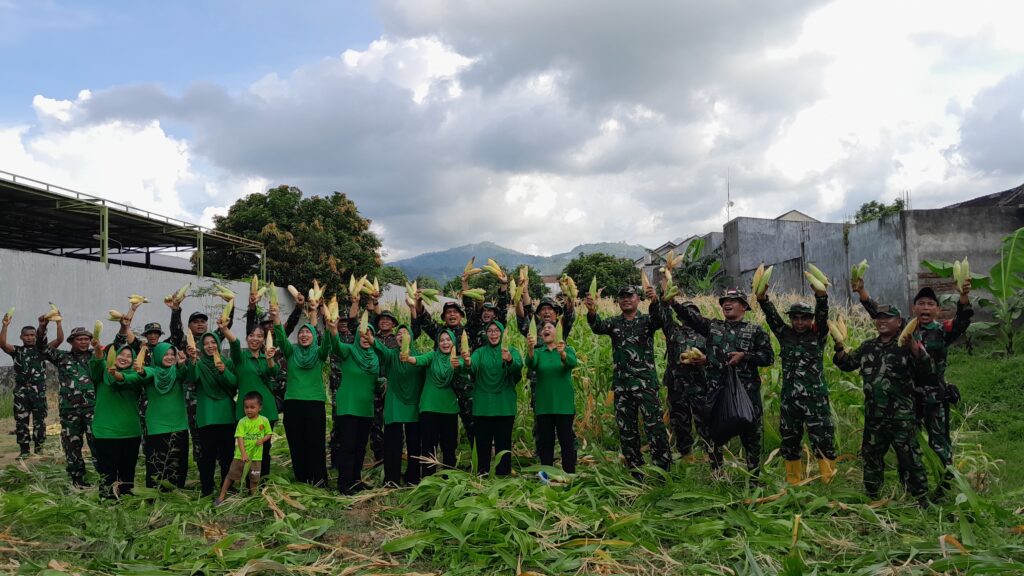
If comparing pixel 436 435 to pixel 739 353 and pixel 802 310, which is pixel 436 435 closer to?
pixel 739 353

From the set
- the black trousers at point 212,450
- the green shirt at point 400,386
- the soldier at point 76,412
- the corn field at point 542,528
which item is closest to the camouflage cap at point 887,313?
the corn field at point 542,528

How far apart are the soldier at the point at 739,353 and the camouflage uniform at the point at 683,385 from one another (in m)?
0.24

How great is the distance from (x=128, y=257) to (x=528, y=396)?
27.2m

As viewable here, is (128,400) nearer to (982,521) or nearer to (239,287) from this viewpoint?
(982,521)

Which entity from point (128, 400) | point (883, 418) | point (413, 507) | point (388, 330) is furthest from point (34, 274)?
point (883, 418)

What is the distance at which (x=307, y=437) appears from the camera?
6.14 m

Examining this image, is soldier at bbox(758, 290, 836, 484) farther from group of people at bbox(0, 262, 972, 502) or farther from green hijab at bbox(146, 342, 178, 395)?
green hijab at bbox(146, 342, 178, 395)

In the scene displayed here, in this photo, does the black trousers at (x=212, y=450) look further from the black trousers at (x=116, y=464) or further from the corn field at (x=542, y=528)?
the black trousers at (x=116, y=464)

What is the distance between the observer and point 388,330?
6.62 m

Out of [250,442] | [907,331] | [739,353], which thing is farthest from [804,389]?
[250,442]

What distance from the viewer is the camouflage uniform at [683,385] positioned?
620 cm

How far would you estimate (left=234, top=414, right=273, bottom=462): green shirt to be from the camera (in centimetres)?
580

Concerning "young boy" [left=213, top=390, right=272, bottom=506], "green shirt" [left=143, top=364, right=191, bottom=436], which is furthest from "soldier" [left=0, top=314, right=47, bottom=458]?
"young boy" [left=213, top=390, right=272, bottom=506]

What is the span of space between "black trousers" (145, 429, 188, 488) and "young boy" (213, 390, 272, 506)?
1.77ft
